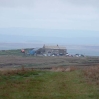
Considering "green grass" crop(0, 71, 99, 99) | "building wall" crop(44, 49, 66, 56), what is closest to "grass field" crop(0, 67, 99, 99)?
"green grass" crop(0, 71, 99, 99)

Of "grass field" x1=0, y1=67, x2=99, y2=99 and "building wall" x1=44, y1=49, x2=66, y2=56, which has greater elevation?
"building wall" x1=44, y1=49, x2=66, y2=56

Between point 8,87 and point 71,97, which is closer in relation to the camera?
point 71,97

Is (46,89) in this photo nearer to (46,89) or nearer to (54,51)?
(46,89)

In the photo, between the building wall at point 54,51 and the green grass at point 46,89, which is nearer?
the green grass at point 46,89

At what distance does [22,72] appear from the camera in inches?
704

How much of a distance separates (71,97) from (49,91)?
131 centimetres

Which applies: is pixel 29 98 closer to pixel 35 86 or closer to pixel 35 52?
pixel 35 86

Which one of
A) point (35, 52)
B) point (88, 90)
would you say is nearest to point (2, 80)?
point (88, 90)

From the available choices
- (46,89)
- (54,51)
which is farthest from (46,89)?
(54,51)

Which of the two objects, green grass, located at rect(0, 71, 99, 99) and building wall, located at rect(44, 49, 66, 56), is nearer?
green grass, located at rect(0, 71, 99, 99)

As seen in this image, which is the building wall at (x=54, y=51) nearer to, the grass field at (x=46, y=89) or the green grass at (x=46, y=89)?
the grass field at (x=46, y=89)

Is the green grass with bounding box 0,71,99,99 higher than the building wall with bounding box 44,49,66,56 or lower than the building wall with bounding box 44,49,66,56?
lower

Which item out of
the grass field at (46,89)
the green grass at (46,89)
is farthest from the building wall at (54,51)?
the green grass at (46,89)

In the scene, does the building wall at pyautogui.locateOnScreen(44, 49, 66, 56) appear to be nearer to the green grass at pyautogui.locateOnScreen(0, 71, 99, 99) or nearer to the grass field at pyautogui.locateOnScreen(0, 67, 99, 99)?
the grass field at pyautogui.locateOnScreen(0, 67, 99, 99)
